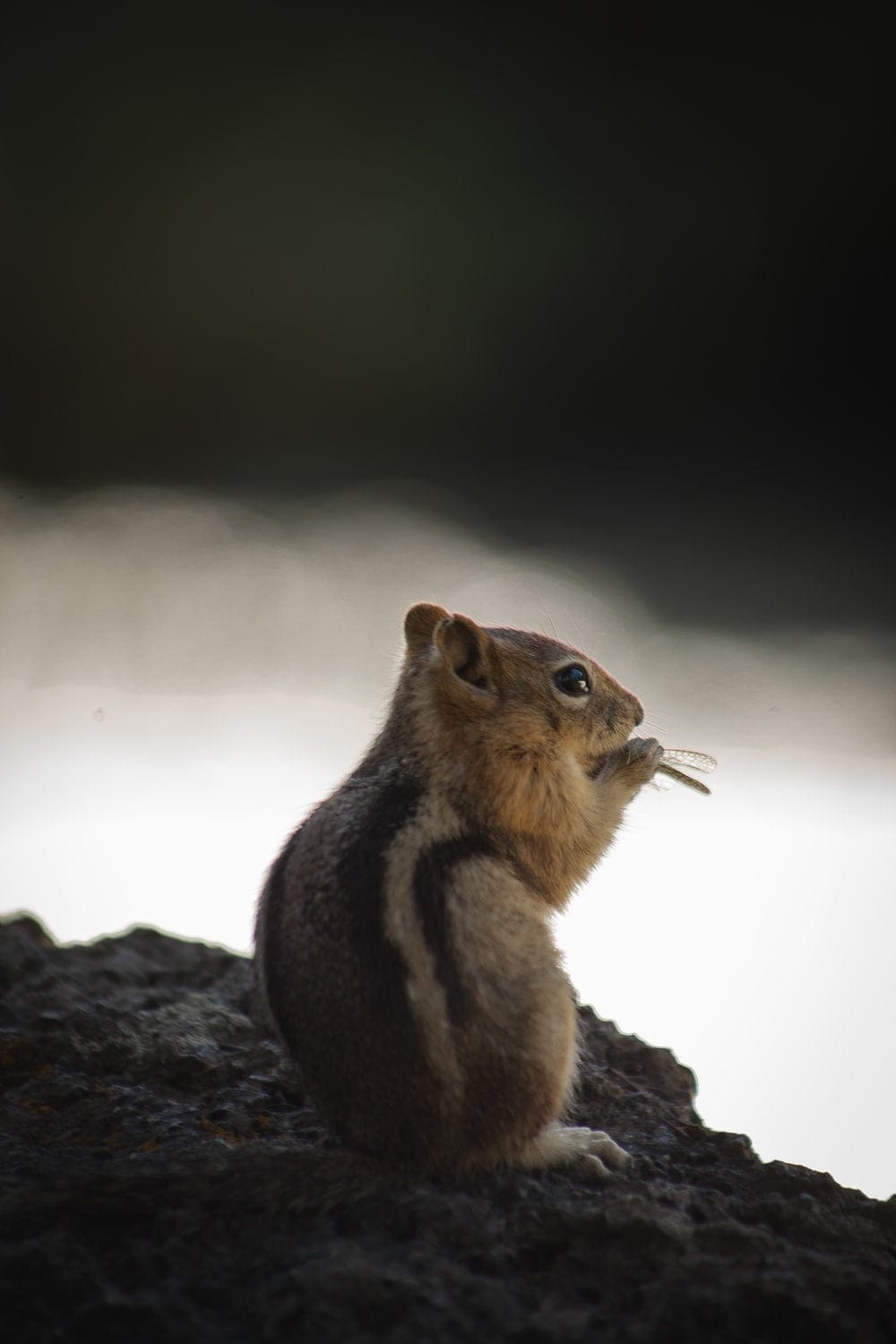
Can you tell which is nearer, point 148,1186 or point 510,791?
point 148,1186

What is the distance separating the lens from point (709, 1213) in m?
1.83

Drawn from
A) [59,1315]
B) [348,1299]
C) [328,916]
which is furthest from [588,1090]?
[59,1315]

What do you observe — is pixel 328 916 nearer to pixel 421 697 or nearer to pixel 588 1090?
pixel 421 697

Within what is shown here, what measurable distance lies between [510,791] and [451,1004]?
0.46m

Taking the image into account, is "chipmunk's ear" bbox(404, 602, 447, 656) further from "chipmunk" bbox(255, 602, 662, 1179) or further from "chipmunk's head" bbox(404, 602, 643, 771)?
"chipmunk" bbox(255, 602, 662, 1179)

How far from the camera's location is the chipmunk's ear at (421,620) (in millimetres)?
2547

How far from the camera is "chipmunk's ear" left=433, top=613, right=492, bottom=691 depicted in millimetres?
2283

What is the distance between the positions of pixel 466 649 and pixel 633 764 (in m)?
0.39

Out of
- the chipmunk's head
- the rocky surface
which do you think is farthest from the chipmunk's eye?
the rocky surface

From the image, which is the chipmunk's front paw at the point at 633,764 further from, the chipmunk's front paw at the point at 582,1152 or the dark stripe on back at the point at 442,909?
the chipmunk's front paw at the point at 582,1152

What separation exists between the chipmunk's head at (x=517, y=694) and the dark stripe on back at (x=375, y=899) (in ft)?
0.92

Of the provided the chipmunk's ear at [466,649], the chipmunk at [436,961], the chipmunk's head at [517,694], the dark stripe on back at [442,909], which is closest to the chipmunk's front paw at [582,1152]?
the chipmunk at [436,961]

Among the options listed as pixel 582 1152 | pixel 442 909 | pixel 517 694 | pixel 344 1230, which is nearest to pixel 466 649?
pixel 517 694

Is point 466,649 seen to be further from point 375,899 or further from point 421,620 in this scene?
point 375,899
